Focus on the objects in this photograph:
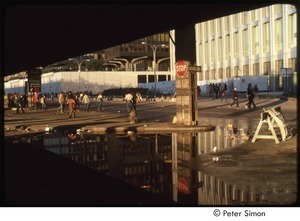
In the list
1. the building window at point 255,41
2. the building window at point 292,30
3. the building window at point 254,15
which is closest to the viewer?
the building window at point 292,30

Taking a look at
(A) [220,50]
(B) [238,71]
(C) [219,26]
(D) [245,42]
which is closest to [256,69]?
(B) [238,71]

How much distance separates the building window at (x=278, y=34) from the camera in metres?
54.7

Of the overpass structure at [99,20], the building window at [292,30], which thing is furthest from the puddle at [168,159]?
the building window at [292,30]

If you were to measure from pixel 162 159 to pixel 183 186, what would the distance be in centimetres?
343

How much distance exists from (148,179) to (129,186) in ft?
2.66

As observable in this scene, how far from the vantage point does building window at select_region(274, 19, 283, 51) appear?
180 feet

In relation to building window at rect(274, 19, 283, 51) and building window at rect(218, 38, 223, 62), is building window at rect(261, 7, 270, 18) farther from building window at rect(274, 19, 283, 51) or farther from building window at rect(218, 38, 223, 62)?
building window at rect(218, 38, 223, 62)

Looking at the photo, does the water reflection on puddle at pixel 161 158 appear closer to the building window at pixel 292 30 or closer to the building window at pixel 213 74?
the building window at pixel 292 30

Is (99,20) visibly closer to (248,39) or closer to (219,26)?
(248,39)

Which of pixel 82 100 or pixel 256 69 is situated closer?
pixel 82 100

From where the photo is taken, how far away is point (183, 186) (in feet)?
26.5

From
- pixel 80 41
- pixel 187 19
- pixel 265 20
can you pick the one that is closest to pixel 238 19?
pixel 265 20
